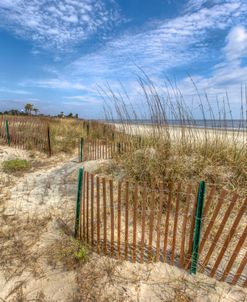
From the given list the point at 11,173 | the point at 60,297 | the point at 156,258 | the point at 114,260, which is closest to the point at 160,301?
the point at 156,258

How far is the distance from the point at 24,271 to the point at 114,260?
893 millimetres

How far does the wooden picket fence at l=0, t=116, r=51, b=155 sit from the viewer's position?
8484mm

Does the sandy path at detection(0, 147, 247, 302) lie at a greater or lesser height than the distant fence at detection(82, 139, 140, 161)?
lesser

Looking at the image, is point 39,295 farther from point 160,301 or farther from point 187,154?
point 187,154

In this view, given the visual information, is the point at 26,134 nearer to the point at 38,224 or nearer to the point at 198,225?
the point at 38,224

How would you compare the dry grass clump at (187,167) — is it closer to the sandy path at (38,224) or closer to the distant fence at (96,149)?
the sandy path at (38,224)

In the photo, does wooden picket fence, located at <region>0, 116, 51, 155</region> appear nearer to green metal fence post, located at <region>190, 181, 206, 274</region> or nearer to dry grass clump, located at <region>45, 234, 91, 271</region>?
dry grass clump, located at <region>45, 234, 91, 271</region>

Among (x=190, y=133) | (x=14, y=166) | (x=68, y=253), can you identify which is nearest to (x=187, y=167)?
(x=190, y=133)

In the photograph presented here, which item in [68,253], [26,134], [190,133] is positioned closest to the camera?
[68,253]

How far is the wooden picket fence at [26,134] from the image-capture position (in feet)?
27.8

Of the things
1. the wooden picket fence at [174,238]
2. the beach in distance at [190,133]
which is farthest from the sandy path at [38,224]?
the beach in distance at [190,133]

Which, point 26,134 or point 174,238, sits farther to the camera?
point 26,134

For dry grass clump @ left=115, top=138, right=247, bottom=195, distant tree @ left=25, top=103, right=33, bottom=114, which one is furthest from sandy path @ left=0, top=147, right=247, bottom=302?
distant tree @ left=25, top=103, right=33, bottom=114

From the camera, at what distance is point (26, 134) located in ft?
29.1
